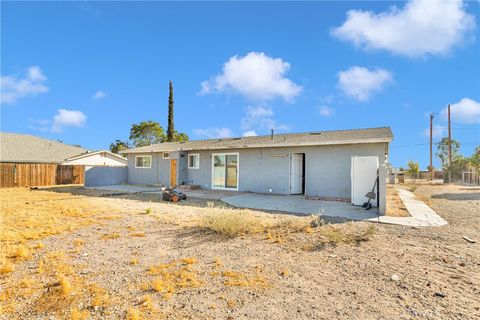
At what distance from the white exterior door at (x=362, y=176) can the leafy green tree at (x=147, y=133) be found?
3180cm

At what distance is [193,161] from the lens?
17.3m

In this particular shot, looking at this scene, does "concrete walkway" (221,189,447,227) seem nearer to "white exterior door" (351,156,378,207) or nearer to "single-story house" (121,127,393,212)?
"white exterior door" (351,156,378,207)

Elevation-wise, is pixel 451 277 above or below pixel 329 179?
below

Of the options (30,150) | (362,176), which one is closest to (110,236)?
(362,176)

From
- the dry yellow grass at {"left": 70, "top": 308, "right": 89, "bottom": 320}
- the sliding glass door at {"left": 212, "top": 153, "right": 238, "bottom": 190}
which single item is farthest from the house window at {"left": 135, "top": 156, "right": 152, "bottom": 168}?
the dry yellow grass at {"left": 70, "top": 308, "right": 89, "bottom": 320}

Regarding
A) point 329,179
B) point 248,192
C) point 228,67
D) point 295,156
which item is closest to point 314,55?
point 228,67

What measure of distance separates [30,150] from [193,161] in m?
16.5

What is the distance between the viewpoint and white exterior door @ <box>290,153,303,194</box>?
43.6 feet

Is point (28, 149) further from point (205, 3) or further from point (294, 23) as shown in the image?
point (294, 23)

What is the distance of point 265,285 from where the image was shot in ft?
11.7

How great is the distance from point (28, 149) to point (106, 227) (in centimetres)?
2205

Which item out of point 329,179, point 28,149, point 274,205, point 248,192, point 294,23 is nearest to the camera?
point 274,205

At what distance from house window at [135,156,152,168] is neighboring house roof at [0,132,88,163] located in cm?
803

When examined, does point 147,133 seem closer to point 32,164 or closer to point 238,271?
point 32,164
